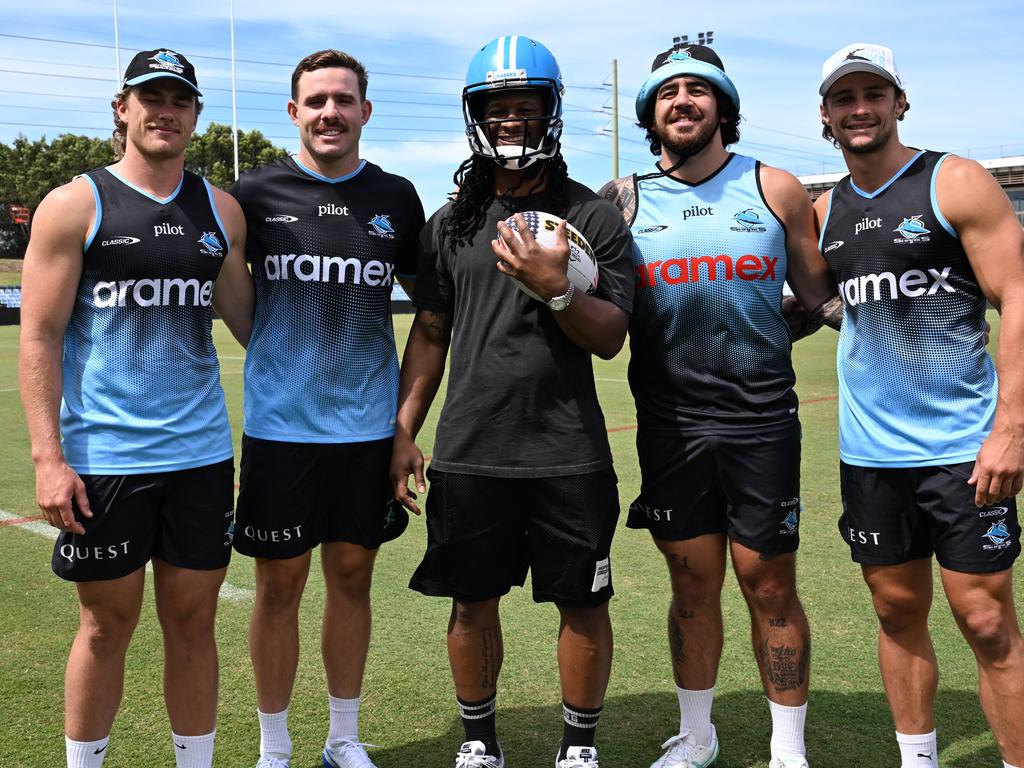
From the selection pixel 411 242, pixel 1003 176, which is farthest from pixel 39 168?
pixel 411 242

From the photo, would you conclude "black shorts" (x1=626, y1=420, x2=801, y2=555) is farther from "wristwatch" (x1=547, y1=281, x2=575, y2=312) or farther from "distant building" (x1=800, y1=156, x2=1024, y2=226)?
"distant building" (x1=800, y1=156, x2=1024, y2=226)

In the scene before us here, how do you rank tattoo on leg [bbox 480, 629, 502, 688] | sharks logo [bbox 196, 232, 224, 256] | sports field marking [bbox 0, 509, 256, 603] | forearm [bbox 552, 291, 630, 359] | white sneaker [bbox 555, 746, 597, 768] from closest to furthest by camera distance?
forearm [bbox 552, 291, 630, 359], sharks logo [bbox 196, 232, 224, 256], white sneaker [bbox 555, 746, 597, 768], tattoo on leg [bbox 480, 629, 502, 688], sports field marking [bbox 0, 509, 256, 603]

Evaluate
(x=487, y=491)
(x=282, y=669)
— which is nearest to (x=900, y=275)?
(x=487, y=491)

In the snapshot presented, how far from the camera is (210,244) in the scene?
10.6 ft

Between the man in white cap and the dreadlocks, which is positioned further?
the dreadlocks

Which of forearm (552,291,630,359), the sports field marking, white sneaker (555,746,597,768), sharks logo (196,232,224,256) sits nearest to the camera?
forearm (552,291,630,359)

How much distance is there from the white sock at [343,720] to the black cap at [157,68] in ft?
7.29

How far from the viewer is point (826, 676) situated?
14.0 ft

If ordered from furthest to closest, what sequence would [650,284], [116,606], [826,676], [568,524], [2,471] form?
1. [2,471]
2. [826,676]
3. [650,284]
4. [568,524]
5. [116,606]

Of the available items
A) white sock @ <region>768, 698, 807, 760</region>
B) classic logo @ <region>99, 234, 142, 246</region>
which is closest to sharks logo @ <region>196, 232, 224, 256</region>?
classic logo @ <region>99, 234, 142, 246</region>

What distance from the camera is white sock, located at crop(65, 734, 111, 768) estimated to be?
314 centimetres

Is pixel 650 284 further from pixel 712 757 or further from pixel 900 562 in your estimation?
pixel 712 757

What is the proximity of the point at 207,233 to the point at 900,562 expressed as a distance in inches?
99.1

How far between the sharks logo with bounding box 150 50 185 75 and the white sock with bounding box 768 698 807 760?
9.72 ft
